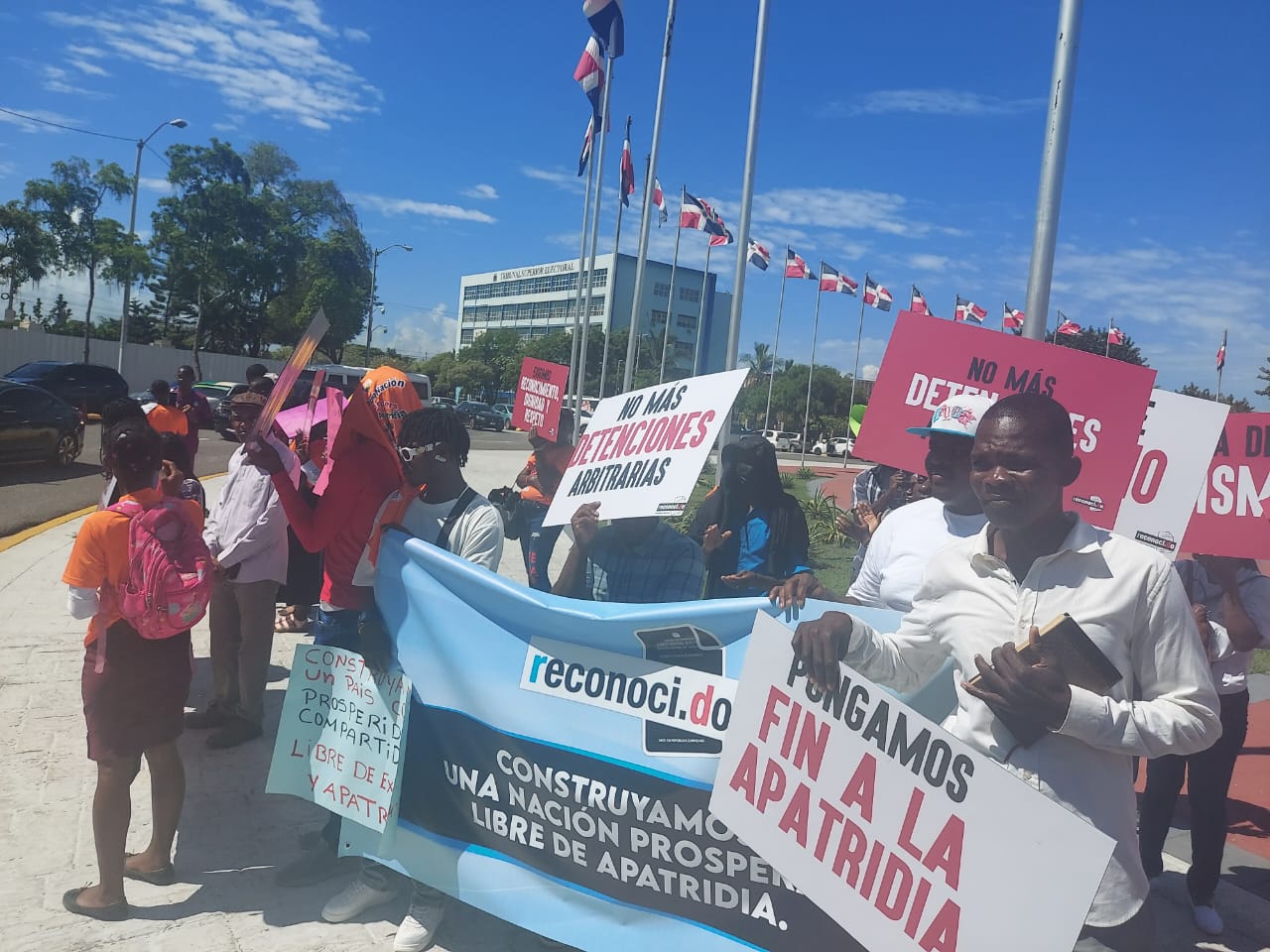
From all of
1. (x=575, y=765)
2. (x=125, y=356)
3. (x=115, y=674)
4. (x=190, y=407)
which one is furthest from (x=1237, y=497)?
(x=125, y=356)

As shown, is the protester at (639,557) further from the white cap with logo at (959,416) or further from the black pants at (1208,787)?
the black pants at (1208,787)

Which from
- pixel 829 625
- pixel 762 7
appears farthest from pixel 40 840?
pixel 762 7

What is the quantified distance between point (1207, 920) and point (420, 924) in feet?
10.4

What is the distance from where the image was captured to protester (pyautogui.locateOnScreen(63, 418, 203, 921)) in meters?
3.21

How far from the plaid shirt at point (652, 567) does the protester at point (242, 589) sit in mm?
1829

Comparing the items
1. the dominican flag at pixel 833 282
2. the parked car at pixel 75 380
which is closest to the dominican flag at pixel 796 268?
the dominican flag at pixel 833 282

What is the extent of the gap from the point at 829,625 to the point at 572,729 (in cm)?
116

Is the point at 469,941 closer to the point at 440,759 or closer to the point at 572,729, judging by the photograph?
the point at 440,759

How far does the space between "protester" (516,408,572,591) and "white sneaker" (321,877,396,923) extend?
9.88ft

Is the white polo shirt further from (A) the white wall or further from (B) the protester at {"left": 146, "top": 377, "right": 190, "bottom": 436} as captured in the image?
(A) the white wall

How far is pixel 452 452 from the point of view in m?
3.48

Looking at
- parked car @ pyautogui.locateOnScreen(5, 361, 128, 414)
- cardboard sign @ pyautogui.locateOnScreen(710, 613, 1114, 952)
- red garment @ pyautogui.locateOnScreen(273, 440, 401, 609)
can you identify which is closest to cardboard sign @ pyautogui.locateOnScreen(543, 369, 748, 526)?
red garment @ pyautogui.locateOnScreen(273, 440, 401, 609)

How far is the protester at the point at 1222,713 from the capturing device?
372cm

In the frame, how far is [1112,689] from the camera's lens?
1.87 meters
